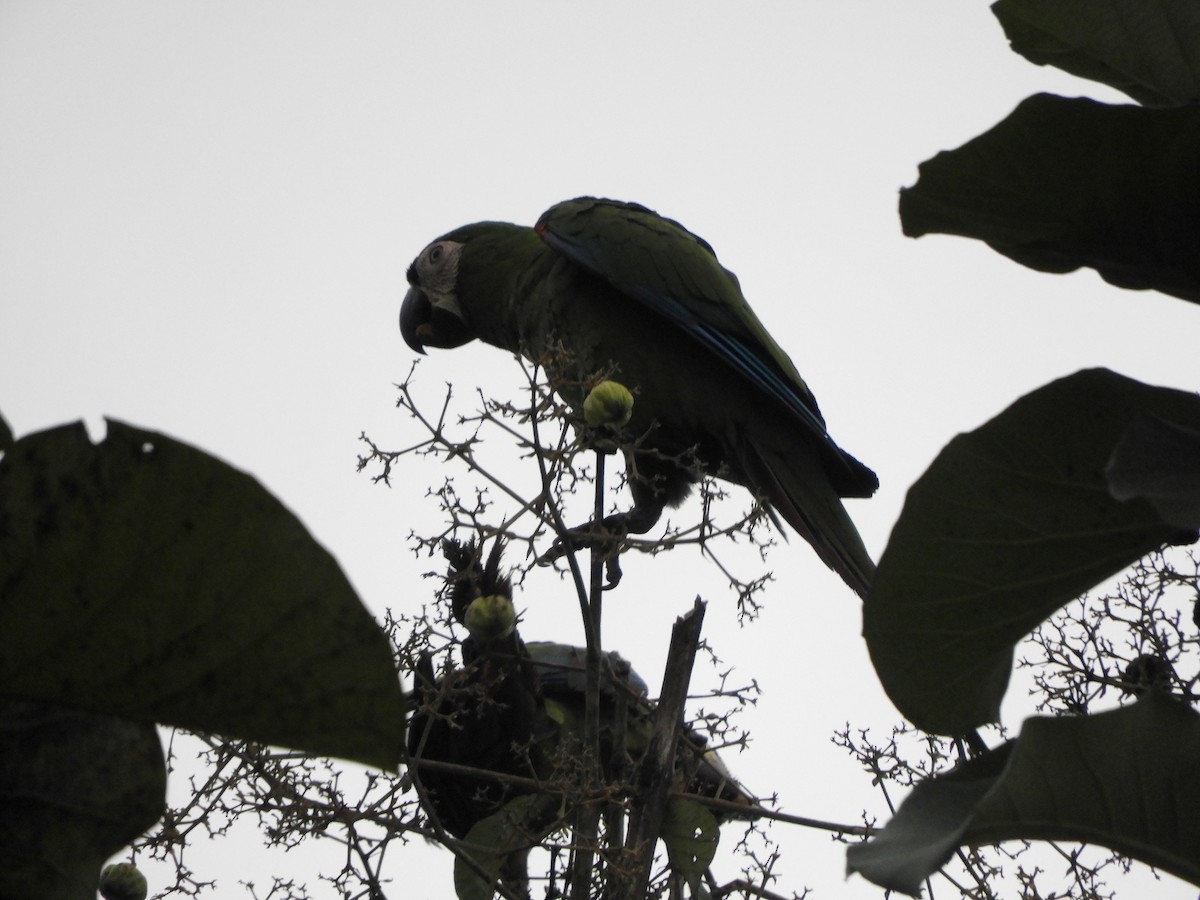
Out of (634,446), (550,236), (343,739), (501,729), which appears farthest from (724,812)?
(550,236)

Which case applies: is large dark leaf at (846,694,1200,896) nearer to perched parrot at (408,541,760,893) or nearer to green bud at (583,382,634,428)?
perched parrot at (408,541,760,893)

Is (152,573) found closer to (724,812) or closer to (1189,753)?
(1189,753)

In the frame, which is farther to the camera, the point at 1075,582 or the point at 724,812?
the point at 724,812

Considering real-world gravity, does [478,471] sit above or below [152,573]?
above

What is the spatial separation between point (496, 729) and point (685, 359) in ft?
5.13

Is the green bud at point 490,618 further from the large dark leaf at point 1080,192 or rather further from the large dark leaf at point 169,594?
the large dark leaf at point 169,594

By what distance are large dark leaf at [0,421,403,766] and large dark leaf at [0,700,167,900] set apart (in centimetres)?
4

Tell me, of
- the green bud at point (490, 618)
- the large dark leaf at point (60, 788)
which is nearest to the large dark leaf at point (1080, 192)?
the large dark leaf at point (60, 788)

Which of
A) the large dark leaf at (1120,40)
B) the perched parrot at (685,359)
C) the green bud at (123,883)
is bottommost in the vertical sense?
the green bud at (123,883)

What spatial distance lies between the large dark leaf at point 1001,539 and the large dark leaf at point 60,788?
0.60m

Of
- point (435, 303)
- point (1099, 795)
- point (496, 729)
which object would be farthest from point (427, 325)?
point (1099, 795)

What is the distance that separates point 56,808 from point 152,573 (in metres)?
0.16

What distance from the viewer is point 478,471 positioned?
1694 mm

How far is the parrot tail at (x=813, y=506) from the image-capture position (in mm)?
2939
